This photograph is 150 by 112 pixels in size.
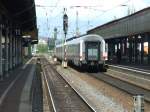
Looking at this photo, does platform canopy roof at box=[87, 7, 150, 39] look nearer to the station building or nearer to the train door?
the station building

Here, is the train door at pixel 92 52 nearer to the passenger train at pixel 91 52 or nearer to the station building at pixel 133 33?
the passenger train at pixel 91 52

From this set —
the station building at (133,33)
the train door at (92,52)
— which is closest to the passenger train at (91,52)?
the train door at (92,52)

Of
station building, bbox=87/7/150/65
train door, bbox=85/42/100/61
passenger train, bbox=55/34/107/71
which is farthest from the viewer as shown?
station building, bbox=87/7/150/65

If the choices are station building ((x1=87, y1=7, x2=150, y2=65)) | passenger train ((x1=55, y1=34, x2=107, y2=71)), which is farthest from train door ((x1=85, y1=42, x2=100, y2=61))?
station building ((x1=87, y1=7, x2=150, y2=65))

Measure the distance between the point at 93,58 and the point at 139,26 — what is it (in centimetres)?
1318

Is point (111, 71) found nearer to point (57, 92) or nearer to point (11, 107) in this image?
point (57, 92)

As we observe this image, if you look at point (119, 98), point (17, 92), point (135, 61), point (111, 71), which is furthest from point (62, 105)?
point (135, 61)

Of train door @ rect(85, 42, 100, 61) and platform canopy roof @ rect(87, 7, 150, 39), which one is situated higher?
platform canopy roof @ rect(87, 7, 150, 39)

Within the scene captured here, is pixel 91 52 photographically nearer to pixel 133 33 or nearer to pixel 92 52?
pixel 92 52

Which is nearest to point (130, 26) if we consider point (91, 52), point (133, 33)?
point (133, 33)

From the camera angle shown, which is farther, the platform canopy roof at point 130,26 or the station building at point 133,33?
the station building at point 133,33

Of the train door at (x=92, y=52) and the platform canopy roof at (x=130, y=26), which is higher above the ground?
the platform canopy roof at (x=130, y=26)

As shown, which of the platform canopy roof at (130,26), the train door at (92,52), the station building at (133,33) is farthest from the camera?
the station building at (133,33)

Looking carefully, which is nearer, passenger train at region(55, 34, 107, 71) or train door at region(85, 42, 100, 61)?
passenger train at region(55, 34, 107, 71)
